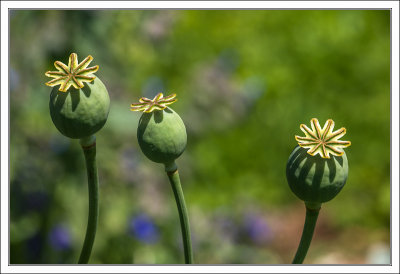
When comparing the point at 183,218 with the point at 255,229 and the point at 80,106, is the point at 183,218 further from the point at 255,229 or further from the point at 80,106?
the point at 255,229

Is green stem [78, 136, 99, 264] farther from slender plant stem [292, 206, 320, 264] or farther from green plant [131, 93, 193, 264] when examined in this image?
slender plant stem [292, 206, 320, 264]

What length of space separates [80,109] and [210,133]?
313 cm

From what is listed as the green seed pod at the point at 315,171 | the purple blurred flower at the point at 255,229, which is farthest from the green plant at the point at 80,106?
the purple blurred flower at the point at 255,229

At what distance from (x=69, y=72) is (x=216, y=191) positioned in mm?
3161

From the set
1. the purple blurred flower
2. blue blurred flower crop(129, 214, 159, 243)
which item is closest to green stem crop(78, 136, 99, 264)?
blue blurred flower crop(129, 214, 159, 243)

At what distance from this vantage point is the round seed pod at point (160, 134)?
766 millimetres

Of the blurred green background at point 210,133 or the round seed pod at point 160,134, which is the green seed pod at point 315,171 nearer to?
the round seed pod at point 160,134

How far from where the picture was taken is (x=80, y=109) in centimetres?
73

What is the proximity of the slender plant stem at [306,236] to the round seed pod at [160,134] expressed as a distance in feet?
0.60

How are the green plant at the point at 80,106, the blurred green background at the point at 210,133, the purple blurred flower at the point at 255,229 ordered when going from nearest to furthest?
the green plant at the point at 80,106
the blurred green background at the point at 210,133
the purple blurred flower at the point at 255,229

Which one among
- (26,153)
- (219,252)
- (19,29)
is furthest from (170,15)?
(219,252)

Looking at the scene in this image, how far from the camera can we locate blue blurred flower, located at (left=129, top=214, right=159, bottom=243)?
2576 millimetres

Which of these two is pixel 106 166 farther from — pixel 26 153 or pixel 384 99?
pixel 384 99

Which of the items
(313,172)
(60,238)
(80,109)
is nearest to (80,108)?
(80,109)
